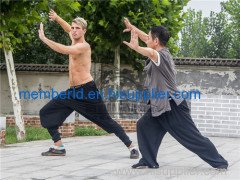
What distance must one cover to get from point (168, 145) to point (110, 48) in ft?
21.5

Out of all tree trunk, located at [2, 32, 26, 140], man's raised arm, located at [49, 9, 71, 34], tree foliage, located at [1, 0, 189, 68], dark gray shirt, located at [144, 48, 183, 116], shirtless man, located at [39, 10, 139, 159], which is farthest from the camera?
tree foliage, located at [1, 0, 189, 68]

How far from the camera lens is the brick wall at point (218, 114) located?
12.0m

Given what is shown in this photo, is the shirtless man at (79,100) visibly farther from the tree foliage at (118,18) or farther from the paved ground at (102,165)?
the tree foliage at (118,18)

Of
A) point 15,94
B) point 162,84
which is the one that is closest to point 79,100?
point 162,84

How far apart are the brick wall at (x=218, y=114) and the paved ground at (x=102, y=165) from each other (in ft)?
12.3

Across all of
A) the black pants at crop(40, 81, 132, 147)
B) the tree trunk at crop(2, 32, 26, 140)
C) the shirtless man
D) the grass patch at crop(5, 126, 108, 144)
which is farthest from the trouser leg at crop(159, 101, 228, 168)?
the tree trunk at crop(2, 32, 26, 140)

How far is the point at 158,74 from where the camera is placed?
5426mm

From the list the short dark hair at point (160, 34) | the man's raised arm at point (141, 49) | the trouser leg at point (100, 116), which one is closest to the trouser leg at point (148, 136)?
the man's raised arm at point (141, 49)

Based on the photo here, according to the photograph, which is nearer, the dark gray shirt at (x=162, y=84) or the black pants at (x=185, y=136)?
the dark gray shirt at (x=162, y=84)

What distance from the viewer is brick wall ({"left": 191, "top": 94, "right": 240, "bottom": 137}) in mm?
11969

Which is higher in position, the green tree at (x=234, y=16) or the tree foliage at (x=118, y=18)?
the green tree at (x=234, y=16)

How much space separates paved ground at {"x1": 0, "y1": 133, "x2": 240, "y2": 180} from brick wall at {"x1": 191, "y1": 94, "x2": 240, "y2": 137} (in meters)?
3.75

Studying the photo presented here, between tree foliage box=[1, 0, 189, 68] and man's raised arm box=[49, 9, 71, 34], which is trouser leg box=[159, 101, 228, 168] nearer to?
man's raised arm box=[49, 9, 71, 34]

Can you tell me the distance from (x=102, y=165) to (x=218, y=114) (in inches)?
267
